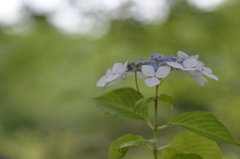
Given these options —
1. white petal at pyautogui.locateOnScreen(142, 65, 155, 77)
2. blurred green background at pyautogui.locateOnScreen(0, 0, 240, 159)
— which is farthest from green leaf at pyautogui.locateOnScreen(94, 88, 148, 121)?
blurred green background at pyautogui.locateOnScreen(0, 0, 240, 159)

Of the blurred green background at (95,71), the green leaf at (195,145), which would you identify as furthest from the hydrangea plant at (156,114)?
the blurred green background at (95,71)

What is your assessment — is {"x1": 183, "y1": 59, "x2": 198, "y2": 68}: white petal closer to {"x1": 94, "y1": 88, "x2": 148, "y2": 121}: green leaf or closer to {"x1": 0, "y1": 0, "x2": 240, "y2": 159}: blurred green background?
{"x1": 94, "y1": 88, "x2": 148, "y2": 121}: green leaf

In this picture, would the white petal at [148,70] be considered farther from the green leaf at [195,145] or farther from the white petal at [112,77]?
the green leaf at [195,145]

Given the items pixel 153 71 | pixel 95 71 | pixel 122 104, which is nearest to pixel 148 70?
pixel 153 71

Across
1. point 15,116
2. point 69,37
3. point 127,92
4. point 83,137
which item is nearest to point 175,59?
point 127,92

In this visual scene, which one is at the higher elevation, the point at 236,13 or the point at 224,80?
the point at 236,13

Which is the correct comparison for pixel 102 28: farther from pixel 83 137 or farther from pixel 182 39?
pixel 83 137

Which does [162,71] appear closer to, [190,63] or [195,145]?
[190,63]
